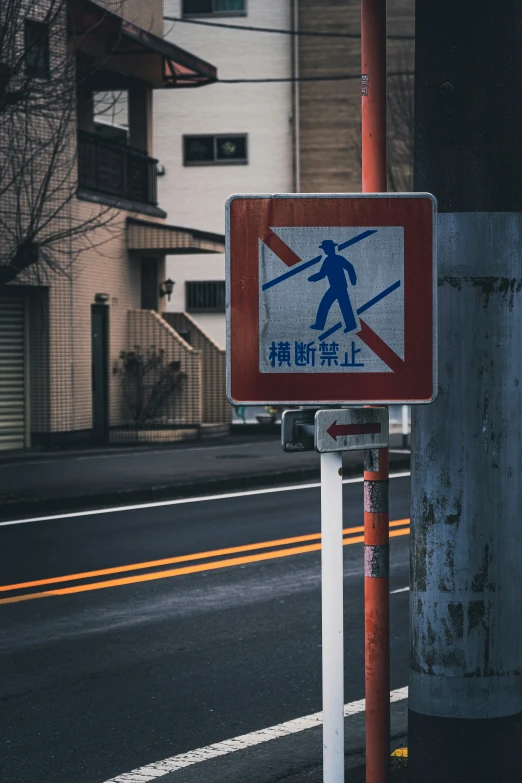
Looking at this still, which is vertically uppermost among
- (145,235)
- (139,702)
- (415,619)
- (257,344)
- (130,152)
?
(130,152)

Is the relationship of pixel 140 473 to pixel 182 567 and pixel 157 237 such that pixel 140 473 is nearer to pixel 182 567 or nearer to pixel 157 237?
pixel 182 567

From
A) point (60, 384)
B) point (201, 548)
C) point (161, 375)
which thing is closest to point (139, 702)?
point (201, 548)

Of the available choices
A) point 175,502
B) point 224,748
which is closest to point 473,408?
point 224,748

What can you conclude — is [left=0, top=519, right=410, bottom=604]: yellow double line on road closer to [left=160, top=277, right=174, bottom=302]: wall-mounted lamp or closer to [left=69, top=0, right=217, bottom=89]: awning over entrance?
[left=69, top=0, right=217, bottom=89]: awning over entrance

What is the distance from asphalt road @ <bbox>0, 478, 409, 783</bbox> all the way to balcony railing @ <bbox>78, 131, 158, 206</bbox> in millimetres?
13152

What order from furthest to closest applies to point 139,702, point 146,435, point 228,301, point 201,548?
point 146,435 < point 201,548 < point 139,702 < point 228,301

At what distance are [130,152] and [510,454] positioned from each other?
24.1m

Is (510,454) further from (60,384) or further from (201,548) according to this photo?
(60,384)

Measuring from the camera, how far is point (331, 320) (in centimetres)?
407

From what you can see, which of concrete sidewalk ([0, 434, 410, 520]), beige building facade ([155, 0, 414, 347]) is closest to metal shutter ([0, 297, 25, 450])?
concrete sidewalk ([0, 434, 410, 520])

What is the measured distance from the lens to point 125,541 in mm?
12773

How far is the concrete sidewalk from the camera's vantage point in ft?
51.7

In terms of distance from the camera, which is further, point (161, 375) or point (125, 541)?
point (161, 375)

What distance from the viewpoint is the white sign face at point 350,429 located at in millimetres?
4039
